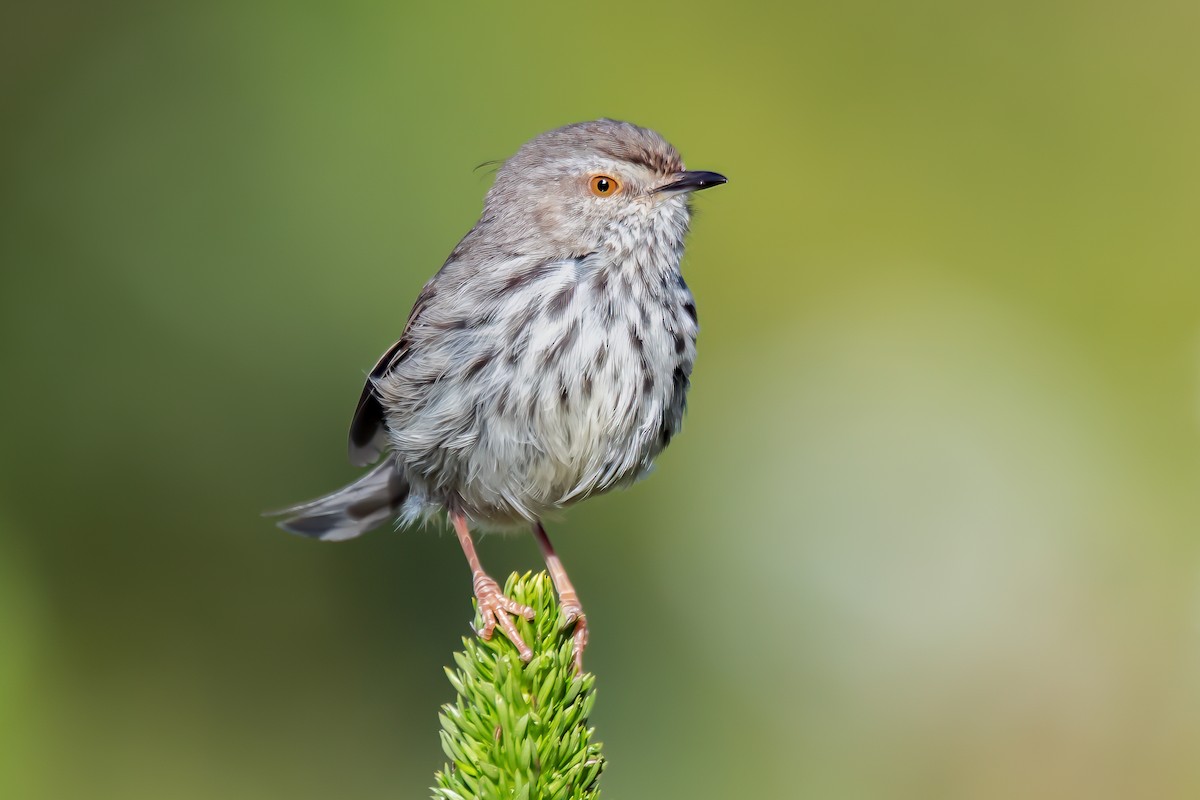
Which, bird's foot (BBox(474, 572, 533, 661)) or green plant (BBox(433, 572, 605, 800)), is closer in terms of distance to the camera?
green plant (BBox(433, 572, 605, 800))

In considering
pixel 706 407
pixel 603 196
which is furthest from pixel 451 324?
pixel 706 407

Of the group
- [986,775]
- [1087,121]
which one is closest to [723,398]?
[986,775]

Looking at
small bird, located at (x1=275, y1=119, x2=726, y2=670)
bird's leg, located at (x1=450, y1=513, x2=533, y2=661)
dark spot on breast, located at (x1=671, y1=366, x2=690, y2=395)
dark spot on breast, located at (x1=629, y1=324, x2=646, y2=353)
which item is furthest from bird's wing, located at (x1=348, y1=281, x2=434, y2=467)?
dark spot on breast, located at (x1=671, y1=366, x2=690, y2=395)

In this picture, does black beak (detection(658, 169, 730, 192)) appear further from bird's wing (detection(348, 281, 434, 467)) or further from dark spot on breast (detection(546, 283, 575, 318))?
bird's wing (detection(348, 281, 434, 467))

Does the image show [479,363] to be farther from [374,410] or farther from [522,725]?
[522,725]

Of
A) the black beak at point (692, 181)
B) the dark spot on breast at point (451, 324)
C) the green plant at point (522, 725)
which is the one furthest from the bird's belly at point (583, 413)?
the green plant at point (522, 725)
